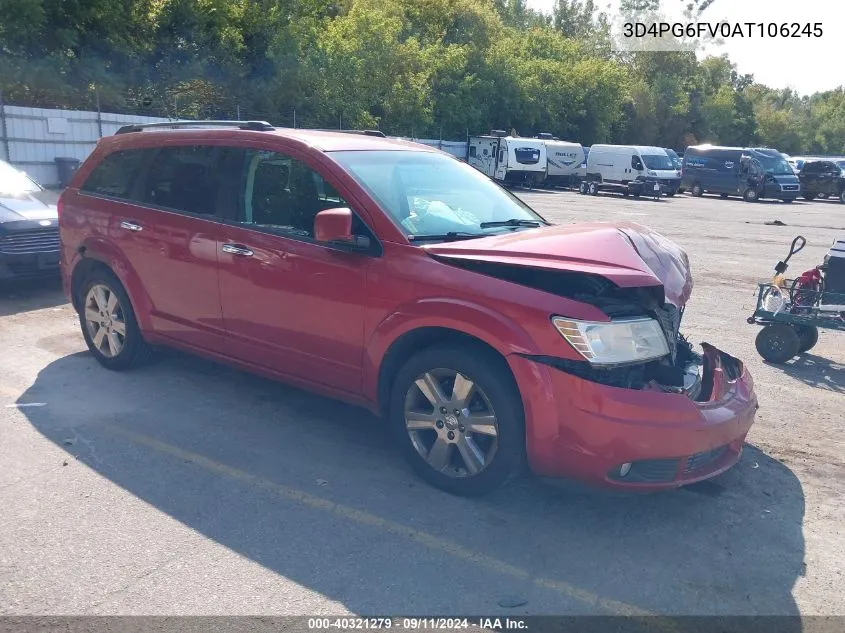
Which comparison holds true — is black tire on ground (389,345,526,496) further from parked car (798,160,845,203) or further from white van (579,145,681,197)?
parked car (798,160,845,203)

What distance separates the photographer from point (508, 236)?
4.57 metres

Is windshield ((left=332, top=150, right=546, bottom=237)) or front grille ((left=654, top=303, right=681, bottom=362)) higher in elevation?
windshield ((left=332, top=150, right=546, bottom=237))

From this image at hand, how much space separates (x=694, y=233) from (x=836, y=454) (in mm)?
14199

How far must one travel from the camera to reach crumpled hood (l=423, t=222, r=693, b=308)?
3.93 meters

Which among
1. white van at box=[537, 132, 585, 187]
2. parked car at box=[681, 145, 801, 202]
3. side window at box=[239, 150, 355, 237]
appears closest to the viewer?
side window at box=[239, 150, 355, 237]

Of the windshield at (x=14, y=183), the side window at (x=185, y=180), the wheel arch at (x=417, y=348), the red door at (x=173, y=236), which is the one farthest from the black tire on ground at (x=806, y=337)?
the windshield at (x=14, y=183)

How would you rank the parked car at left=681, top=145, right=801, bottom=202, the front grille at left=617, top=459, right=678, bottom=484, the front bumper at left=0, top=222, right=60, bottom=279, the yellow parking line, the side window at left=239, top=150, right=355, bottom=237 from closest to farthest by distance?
the yellow parking line
the front grille at left=617, top=459, right=678, bottom=484
the side window at left=239, top=150, right=355, bottom=237
the front bumper at left=0, top=222, right=60, bottom=279
the parked car at left=681, top=145, right=801, bottom=202

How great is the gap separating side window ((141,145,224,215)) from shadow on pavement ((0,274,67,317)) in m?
3.24

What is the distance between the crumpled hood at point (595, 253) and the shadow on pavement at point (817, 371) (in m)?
2.58

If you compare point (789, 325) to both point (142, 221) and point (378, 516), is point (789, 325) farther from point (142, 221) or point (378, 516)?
point (142, 221)

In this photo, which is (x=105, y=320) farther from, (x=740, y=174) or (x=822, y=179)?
(x=822, y=179)

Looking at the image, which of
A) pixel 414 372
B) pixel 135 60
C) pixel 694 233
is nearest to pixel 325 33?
pixel 135 60

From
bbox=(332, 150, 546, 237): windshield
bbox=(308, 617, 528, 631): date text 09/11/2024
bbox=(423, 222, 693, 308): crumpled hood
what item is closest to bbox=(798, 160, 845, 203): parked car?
bbox=(332, 150, 546, 237): windshield

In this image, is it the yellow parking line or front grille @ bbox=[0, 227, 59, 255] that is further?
front grille @ bbox=[0, 227, 59, 255]
